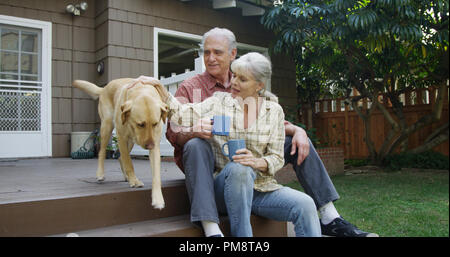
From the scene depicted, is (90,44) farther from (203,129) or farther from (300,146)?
(300,146)

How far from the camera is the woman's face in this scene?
5.78ft

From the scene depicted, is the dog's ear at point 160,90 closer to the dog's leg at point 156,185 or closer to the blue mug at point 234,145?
the dog's leg at point 156,185

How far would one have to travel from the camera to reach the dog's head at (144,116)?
174 centimetres

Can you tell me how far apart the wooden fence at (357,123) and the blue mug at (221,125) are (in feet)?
16.1

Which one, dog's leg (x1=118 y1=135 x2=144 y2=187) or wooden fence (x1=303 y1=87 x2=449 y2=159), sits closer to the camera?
dog's leg (x1=118 y1=135 x2=144 y2=187)

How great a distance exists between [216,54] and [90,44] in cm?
385

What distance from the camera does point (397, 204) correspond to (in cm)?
329

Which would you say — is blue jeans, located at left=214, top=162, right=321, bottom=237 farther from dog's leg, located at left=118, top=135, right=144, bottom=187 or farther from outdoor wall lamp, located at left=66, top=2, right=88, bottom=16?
outdoor wall lamp, located at left=66, top=2, right=88, bottom=16

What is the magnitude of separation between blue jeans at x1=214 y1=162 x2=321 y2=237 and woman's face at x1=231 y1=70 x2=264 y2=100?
0.43m

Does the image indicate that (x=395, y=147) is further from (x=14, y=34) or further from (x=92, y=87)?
(x=14, y=34)

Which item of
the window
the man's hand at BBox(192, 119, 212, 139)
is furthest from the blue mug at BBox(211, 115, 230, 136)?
the window

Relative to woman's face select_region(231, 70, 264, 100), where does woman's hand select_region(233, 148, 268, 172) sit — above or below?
below

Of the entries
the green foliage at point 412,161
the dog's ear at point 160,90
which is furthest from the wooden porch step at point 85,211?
the green foliage at point 412,161
